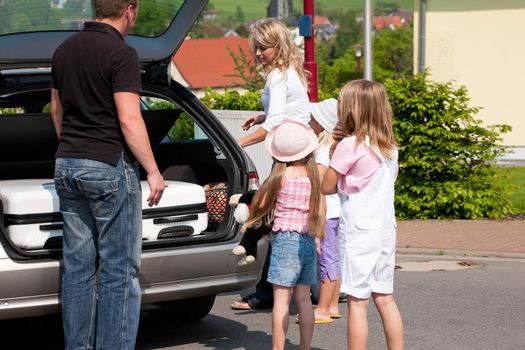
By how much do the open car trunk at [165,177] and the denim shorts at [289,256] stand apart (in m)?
0.48

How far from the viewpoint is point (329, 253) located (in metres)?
6.80

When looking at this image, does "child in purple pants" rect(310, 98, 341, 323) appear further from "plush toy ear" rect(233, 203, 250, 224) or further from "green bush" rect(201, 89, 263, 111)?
"green bush" rect(201, 89, 263, 111)

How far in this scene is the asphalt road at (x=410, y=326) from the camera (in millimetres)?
6340

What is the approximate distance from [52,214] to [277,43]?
1827mm

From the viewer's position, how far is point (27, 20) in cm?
589

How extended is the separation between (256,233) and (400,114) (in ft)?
19.9

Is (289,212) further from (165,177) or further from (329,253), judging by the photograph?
(165,177)

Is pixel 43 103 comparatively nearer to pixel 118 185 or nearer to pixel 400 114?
pixel 118 185

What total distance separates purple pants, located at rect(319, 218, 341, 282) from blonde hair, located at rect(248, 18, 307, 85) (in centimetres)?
101

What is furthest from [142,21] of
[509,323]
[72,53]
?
[509,323]

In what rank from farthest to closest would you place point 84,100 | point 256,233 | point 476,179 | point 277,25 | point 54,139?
point 476,179, point 54,139, point 277,25, point 256,233, point 84,100

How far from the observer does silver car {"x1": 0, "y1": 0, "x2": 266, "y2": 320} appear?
542cm

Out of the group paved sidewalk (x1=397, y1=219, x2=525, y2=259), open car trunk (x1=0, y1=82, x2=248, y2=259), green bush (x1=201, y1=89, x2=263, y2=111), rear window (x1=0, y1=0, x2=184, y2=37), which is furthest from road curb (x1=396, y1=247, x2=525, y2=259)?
green bush (x1=201, y1=89, x2=263, y2=111)

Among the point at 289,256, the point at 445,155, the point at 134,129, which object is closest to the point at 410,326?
the point at 289,256
